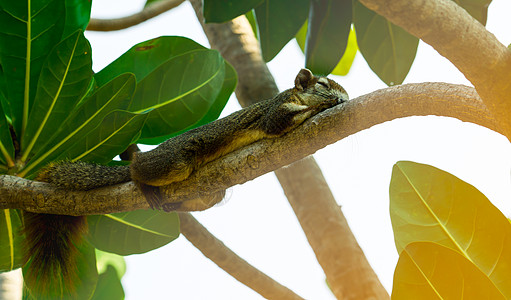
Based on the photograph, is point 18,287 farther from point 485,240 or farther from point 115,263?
point 485,240

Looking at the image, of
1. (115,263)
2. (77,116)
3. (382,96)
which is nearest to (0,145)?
(77,116)

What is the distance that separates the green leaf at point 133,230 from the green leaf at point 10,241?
10.6 inches

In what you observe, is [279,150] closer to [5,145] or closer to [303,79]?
[303,79]

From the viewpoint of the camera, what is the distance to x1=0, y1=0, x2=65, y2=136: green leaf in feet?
5.36

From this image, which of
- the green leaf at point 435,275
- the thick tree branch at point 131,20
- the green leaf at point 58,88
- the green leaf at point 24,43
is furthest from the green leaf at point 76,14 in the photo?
the green leaf at point 435,275

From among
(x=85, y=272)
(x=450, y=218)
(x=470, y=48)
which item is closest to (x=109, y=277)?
(x=85, y=272)

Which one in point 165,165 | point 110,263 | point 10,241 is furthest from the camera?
point 110,263

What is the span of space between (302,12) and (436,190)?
3.59 feet

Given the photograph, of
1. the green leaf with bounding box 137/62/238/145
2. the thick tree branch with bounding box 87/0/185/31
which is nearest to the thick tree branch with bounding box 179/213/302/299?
the green leaf with bounding box 137/62/238/145

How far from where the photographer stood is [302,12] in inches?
80.6

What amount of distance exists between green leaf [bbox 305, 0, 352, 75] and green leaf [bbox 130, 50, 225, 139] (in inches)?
15.7

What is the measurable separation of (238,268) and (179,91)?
0.88m

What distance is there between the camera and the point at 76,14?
183 cm

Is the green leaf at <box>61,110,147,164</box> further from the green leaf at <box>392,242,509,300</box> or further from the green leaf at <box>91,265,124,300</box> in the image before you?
the green leaf at <box>392,242,509,300</box>
